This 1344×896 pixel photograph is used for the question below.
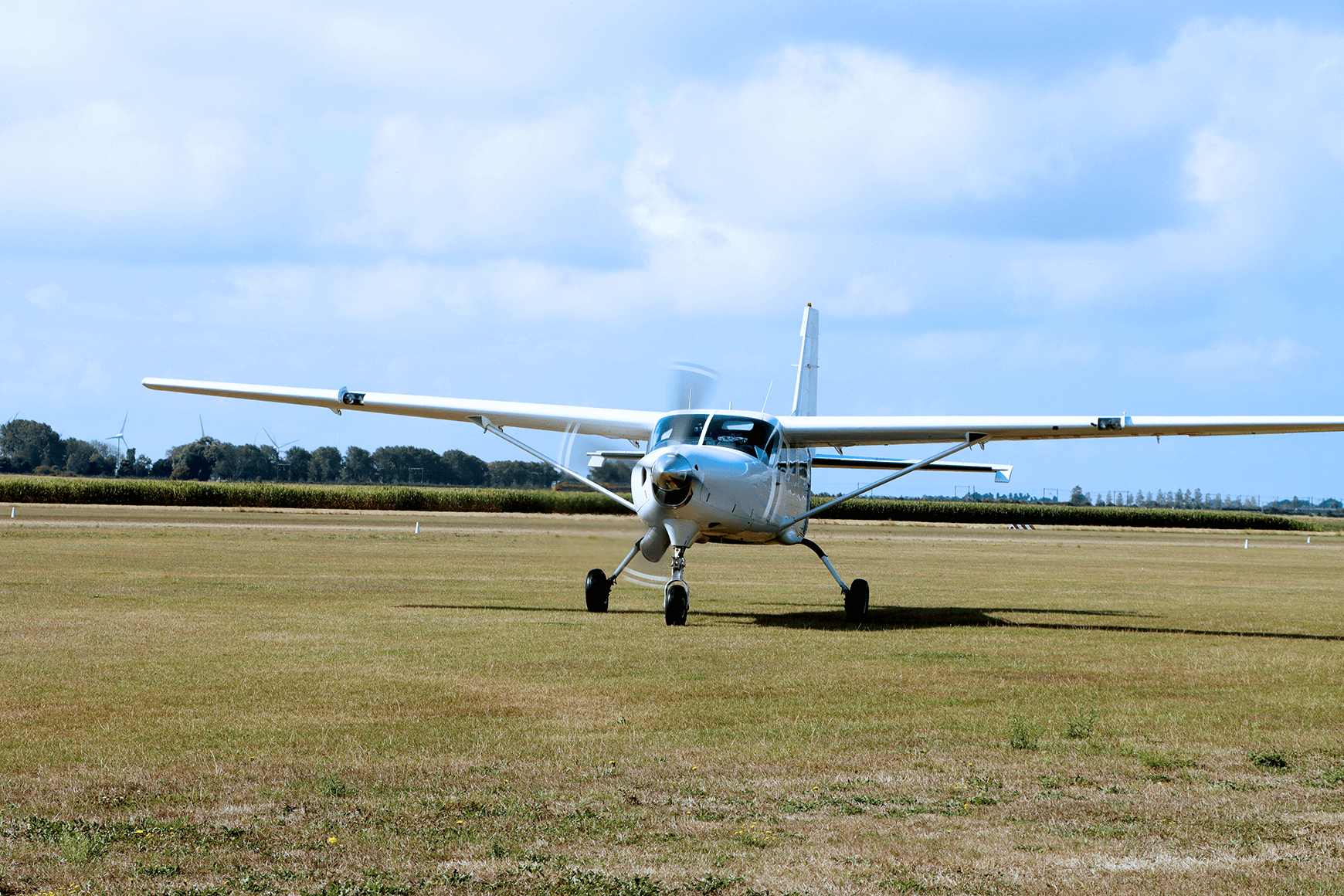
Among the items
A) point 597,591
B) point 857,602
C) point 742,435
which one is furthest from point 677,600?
point 857,602

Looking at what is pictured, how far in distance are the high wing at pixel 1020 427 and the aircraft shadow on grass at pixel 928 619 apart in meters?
2.66

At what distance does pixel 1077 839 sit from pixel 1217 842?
649 millimetres

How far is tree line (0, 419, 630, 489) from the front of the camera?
62.7 feet

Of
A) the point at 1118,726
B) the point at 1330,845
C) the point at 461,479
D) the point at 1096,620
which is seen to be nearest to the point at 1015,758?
the point at 1118,726

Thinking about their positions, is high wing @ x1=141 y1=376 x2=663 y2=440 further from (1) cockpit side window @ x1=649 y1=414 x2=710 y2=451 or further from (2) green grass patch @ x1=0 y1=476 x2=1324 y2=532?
(2) green grass patch @ x1=0 y1=476 x2=1324 y2=532

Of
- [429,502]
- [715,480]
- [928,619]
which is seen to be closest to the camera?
[715,480]

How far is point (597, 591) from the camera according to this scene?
16.4m

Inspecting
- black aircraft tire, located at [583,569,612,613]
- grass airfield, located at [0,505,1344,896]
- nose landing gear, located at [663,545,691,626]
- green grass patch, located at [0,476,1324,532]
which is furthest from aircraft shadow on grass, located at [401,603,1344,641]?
green grass patch, located at [0,476,1324,532]

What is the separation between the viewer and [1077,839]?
550 cm

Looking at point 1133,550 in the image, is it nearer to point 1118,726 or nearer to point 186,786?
point 1118,726

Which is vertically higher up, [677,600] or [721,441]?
[721,441]

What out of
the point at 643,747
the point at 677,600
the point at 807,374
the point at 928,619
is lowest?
the point at 643,747

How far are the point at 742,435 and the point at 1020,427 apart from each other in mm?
4265

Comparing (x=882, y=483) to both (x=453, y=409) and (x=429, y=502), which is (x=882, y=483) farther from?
(x=429, y=502)
